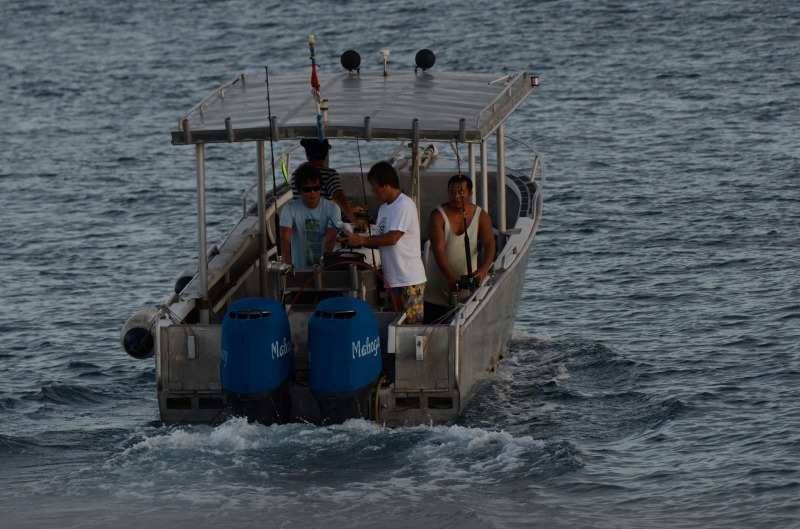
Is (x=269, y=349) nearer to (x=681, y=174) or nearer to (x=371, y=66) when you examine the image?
(x=681, y=174)

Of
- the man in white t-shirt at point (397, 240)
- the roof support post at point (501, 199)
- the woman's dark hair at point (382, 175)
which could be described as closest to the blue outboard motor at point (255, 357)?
the man in white t-shirt at point (397, 240)

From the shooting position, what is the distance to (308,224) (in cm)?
1155

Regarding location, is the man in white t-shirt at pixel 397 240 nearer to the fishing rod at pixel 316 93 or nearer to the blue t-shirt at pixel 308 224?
the fishing rod at pixel 316 93

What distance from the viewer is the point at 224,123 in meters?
11.1

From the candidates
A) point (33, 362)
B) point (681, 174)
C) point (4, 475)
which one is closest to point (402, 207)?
point (4, 475)

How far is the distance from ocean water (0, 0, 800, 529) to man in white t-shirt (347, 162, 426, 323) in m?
1.02

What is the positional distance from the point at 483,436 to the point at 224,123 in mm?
2884

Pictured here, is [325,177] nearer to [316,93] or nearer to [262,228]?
[262,228]

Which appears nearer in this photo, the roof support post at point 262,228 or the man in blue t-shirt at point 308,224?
the man in blue t-shirt at point 308,224

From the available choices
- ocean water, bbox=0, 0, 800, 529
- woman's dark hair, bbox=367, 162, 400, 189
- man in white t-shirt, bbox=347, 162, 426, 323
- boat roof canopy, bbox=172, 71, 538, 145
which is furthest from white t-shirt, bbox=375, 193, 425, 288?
ocean water, bbox=0, 0, 800, 529

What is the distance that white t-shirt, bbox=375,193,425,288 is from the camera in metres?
11.0

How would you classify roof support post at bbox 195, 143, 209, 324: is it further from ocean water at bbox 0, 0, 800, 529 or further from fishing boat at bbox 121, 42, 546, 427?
ocean water at bbox 0, 0, 800, 529

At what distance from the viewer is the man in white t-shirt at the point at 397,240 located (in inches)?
430

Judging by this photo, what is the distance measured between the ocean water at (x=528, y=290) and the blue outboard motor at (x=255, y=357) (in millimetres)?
199
